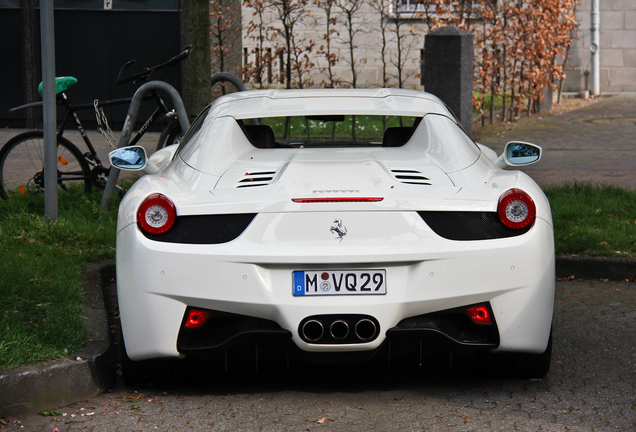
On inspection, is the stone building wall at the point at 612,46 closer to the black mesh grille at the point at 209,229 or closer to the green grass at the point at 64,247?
the green grass at the point at 64,247

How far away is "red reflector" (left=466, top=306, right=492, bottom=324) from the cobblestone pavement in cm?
36

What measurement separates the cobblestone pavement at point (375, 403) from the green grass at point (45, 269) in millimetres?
396

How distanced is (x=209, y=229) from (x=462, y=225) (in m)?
1.04

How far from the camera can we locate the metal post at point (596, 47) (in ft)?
70.9

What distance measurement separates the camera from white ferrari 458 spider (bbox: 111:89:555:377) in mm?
4051

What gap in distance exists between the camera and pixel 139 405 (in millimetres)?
4285

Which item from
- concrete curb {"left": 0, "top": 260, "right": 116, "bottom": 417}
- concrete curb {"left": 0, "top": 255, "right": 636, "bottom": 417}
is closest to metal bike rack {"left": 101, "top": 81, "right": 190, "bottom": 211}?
concrete curb {"left": 0, "top": 255, "right": 636, "bottom": 417}

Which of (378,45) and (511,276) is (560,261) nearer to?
(511,276)

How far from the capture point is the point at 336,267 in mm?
4059

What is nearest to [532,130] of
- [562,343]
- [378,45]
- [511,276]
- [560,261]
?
[378,45]

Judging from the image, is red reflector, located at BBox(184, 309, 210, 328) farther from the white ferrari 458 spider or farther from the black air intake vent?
the black air intake vent

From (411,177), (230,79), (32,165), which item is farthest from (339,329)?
(32,165)

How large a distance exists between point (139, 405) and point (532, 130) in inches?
487

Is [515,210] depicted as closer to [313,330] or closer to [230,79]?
[313,330]
